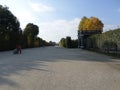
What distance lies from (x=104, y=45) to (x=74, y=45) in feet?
141

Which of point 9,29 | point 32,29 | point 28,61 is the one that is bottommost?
point 28,61

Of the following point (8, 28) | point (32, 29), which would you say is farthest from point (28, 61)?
point (32, 29)

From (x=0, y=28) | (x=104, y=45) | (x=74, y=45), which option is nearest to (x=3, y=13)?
(x=0, y=28)

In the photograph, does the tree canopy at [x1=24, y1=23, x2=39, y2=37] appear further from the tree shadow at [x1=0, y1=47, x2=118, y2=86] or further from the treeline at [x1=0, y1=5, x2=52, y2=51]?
the tree shadow at [x1=0, y1=47, x2=118, y2=86]

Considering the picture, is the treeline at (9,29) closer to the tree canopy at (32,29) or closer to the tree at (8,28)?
the tree at (8,28)

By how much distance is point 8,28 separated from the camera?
66.5 meters

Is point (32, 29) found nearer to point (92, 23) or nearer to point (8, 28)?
point (92, 23)

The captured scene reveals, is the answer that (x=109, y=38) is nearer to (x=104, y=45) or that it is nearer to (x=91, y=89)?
(x=104, y=45)

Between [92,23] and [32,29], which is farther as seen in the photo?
[32,29]

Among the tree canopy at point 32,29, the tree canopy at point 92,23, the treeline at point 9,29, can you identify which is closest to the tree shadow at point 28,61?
the treeline at point 9,29

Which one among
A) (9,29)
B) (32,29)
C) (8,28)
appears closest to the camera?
(8,28)

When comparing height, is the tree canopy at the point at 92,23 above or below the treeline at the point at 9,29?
above

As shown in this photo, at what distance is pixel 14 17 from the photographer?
227 feet

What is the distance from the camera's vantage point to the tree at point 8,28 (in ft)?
183
